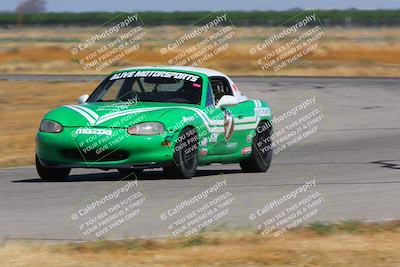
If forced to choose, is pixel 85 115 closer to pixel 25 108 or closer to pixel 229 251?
pixel 229 251

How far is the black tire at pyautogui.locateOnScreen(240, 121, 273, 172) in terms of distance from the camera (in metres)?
14.5

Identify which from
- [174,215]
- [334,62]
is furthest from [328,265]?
[334,62]

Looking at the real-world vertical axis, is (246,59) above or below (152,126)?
below

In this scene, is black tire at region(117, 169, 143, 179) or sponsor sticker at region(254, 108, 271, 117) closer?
black tire at region(117, 169, 143, 179)

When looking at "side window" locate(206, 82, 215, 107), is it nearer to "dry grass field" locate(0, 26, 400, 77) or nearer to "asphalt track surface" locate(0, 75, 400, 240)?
"asphalt track surface" locate(0, 75, 400, 240)

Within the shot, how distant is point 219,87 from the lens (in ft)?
47.2

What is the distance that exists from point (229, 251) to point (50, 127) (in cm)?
509

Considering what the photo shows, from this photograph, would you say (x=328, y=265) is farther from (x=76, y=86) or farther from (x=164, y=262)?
(x=76, y=86)

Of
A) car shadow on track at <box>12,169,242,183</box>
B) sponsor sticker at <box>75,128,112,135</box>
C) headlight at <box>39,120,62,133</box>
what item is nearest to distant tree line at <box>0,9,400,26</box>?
car shadow on track at <box>12,169,242,183</box>

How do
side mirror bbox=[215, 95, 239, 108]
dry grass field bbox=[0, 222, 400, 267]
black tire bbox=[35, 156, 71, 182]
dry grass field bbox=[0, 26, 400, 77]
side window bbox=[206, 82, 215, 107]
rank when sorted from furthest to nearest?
dry grass field bbox=[0, 26, 400, 77] < side window bbox=[206, 82, 215, 107] < side mirror bbox=[215, 95, 239, 108] < black tire bbox=[35, 156, 71, 182] < dry grass field bbox=[0, 222, 400, 267]

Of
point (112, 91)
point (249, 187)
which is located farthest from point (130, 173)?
point (249, 187)

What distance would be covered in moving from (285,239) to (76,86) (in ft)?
81.0

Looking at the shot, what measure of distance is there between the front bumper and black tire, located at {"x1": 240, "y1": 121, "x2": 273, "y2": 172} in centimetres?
227

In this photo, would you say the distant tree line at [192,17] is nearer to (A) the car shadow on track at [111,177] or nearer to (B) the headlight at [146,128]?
(A) the car shadow on track at [111,177]
